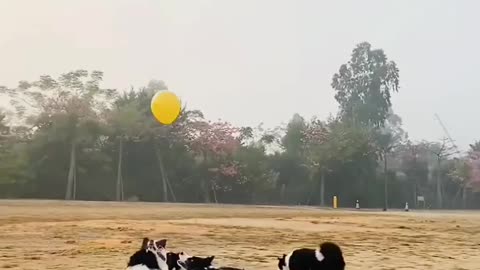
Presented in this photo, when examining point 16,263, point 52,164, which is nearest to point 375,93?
point 52,164

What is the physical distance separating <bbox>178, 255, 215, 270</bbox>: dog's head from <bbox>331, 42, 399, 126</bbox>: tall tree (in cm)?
5744

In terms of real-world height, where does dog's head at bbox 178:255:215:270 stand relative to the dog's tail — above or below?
below

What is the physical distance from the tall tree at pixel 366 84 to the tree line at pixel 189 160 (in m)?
4.36

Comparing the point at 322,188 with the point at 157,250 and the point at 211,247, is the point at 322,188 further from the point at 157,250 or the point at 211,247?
the point at 157,250

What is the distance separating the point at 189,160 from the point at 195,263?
37.7 m

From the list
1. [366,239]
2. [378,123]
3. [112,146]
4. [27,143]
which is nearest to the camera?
[366,239]

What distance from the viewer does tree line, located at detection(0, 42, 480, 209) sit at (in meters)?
37.8

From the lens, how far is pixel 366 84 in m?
63.2

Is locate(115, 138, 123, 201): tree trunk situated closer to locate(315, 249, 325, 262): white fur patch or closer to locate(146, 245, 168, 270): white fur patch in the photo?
locate(146, 245, 168, 270): white fur patch

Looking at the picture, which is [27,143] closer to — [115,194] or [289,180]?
[115,194]

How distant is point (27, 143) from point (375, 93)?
37.2m

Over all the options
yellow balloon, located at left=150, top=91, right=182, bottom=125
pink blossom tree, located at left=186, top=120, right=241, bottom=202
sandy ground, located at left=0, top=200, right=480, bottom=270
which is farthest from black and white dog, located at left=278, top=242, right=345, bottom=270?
pink blossom tree, located at left=186, top=120, right=241, bottom=202

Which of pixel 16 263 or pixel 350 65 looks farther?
pixel 350 65

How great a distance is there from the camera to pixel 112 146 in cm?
4028
